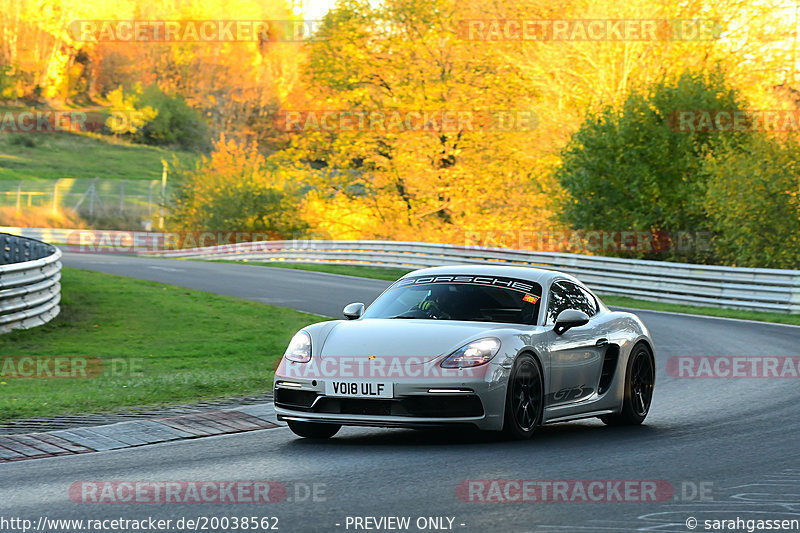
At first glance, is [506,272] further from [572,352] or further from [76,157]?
[76,157]

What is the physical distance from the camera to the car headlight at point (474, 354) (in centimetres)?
853

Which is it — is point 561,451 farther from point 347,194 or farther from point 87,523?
point 347,194

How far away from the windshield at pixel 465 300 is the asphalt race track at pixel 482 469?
1.01 meters

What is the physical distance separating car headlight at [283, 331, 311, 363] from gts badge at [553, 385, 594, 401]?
208 cm

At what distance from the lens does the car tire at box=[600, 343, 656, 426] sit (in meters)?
10.3

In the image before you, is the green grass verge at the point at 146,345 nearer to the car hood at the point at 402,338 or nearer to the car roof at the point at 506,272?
the car hood at the point at 402,338

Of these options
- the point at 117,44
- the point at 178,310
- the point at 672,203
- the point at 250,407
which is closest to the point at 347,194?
the point at 672,203

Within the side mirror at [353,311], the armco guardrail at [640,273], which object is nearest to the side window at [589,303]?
the side mirror at [353,311]

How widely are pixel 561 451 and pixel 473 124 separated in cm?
3754

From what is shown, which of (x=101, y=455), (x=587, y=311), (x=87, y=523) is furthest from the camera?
(x=587, y=311)

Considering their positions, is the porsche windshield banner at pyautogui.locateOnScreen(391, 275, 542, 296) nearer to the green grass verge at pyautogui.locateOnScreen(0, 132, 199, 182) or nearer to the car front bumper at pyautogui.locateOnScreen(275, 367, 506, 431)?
the car front bumper at pyautogui.locateOnScreen(275, 367, 506, 431)

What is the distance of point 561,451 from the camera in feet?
27.9

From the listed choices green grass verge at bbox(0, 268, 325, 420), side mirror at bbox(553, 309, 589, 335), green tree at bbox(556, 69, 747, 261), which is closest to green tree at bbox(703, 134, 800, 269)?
green tree at bbox(556, 69, 747, 261)

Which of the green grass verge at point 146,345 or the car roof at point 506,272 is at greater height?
the car roof at point 506,272
